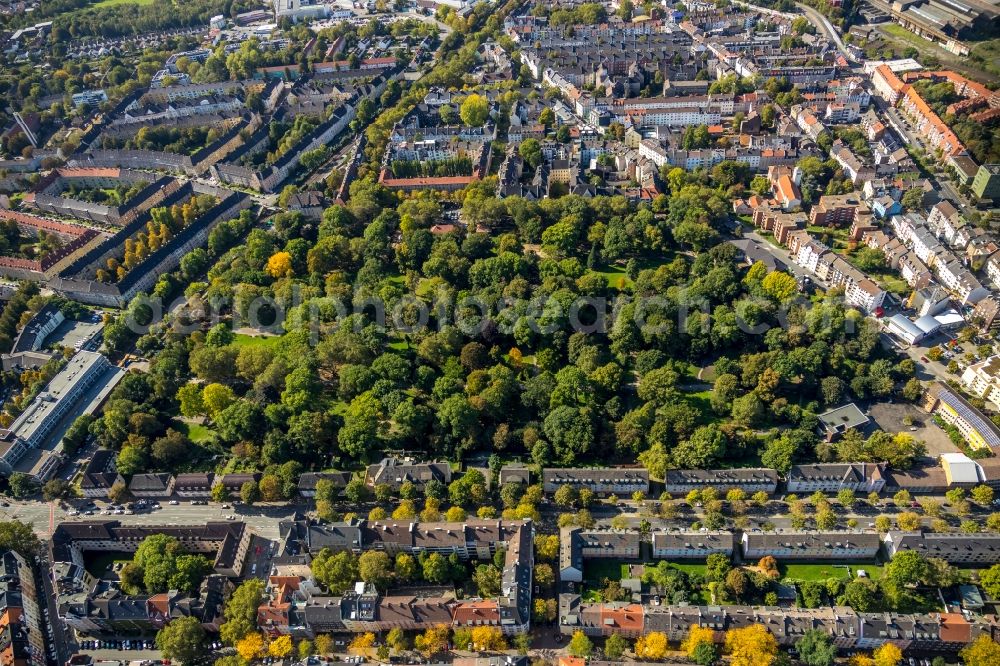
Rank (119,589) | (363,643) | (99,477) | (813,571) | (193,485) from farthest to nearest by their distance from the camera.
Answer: (99,477) < (193,485) < (119,589) < (813,571) < (363,643)

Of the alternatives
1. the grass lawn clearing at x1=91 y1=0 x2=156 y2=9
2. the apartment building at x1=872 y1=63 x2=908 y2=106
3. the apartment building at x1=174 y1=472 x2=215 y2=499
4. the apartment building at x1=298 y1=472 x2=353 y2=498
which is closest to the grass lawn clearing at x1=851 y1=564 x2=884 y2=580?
the apartment building at x1=298 y1=472 x2=353 y2=498

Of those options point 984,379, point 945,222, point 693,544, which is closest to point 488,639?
point 693,544

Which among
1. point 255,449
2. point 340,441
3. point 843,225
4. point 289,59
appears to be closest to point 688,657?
point 340,441

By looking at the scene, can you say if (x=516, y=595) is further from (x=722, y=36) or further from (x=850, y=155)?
(x=722, y=36)

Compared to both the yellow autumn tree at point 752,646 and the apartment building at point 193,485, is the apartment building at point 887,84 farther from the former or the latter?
the apartment building at point 193,485

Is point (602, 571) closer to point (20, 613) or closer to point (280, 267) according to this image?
point (20, 613)

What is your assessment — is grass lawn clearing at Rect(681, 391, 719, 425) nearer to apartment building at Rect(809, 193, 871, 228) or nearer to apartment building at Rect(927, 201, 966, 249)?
apartment building at Rect(809, 193, 871, 228)

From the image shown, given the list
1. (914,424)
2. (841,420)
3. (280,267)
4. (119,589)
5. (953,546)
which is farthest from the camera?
(280,267)
